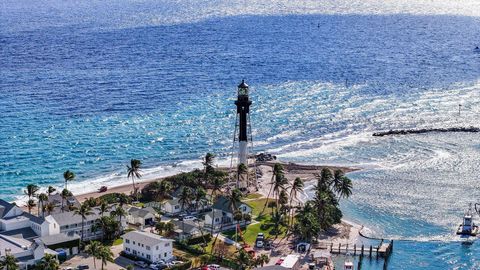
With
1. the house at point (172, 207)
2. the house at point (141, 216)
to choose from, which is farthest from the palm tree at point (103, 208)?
the house at point (172, 207)

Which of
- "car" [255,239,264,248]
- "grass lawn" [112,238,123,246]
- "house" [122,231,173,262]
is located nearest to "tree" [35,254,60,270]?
"house" [122,231,173,262]

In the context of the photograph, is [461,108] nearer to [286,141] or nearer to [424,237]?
[286,141]

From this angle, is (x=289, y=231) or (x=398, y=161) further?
(x=398, y=161)

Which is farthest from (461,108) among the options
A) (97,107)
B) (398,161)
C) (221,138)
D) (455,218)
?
(97,107)

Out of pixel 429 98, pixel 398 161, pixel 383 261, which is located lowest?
pixel 383 261

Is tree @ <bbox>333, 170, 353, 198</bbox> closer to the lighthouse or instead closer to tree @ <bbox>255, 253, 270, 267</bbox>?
the lighthouse
